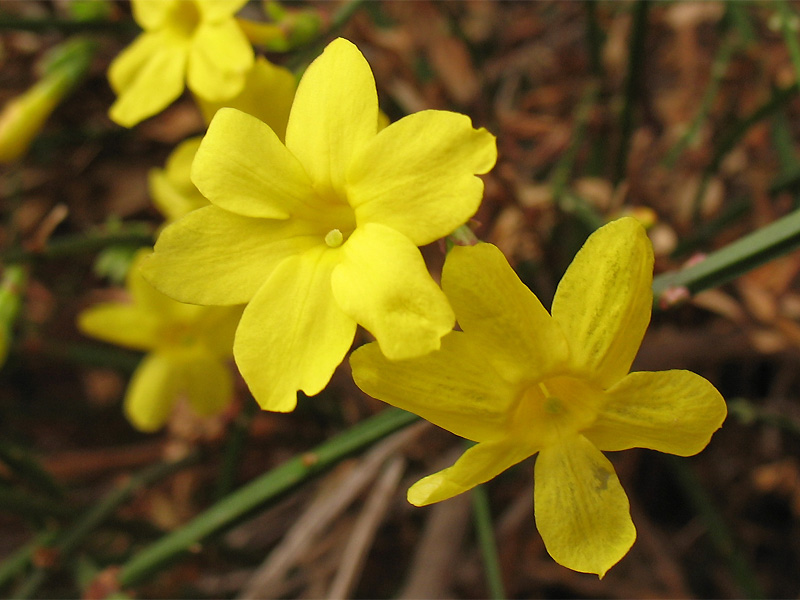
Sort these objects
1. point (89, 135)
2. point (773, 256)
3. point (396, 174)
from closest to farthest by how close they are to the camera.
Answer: point (396, 174) < point (773, 256) < point (89, 135)

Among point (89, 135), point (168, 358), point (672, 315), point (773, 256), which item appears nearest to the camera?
point (773, 256)

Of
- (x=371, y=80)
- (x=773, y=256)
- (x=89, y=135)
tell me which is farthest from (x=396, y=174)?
(x=89, y=135)

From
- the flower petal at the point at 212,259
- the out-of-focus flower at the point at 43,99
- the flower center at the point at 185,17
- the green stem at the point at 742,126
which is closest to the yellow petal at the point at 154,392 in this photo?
the out-of-focus flower at the point at 43,99

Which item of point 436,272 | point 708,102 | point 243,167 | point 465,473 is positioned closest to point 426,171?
point 243,167

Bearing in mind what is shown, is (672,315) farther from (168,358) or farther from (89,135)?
(89,135)

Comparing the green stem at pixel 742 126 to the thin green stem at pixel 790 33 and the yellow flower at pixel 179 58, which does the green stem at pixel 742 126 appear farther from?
the yellow flower at pixel 179 58

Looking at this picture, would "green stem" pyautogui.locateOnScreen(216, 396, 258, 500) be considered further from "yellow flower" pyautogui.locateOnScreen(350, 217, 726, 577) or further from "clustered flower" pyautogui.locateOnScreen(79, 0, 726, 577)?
"yellow flower" pyautogui.locateOnScreen(350, 217, 726, 577)
